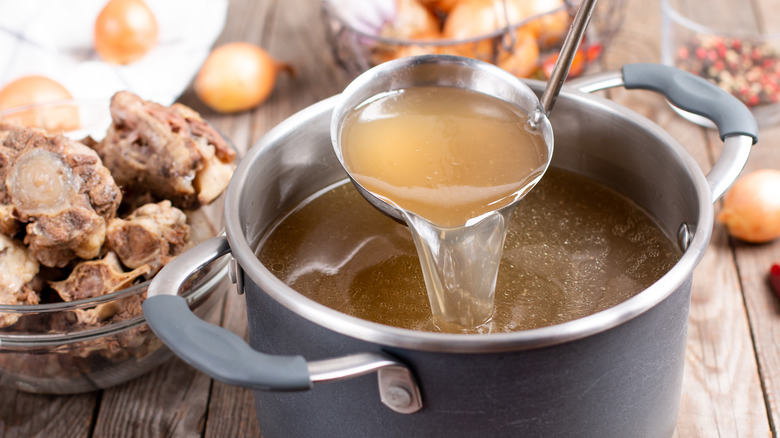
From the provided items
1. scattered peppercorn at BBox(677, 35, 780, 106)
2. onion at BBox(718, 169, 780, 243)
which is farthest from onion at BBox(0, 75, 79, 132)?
scattered peppercorn at BBox(677, 35, 780, 106)

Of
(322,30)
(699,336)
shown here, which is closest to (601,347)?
(699,336)

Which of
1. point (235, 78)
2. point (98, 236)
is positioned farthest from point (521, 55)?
point (98, 236)

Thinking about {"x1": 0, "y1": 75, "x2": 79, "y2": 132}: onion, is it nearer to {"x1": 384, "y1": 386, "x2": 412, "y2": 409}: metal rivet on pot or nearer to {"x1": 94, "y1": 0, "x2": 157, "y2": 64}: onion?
{"x1": 94, "y1": 0, "x2": 157, "y2": 64}: onion

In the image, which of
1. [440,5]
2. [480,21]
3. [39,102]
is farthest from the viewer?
[440,5]

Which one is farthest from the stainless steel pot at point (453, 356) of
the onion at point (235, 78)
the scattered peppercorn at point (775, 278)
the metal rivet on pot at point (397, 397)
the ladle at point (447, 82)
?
the onion at point (235, 78)

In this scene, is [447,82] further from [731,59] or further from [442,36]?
[731,59]

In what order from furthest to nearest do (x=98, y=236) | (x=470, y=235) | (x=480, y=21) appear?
(x=480, y=21) < (x=98, y=236) < (x=470, y=235)

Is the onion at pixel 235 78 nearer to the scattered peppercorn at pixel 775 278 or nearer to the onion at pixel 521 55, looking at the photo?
the onion at pixel 521 55
